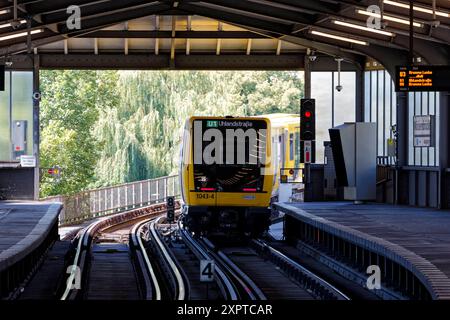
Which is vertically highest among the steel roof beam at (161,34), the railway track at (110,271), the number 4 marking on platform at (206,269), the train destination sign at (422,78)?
the steel roof beam at (161,34)

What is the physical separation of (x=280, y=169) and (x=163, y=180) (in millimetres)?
16035

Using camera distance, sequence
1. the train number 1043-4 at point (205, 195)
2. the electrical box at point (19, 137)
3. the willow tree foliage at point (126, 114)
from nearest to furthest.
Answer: the train number 1043-4 at point (205, 195) → the electrical box at point (19, 137) → the willow tree foliage at point (126, 114)

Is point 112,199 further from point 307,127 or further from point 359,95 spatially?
point 307,127

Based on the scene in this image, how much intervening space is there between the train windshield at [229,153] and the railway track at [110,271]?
241 cm

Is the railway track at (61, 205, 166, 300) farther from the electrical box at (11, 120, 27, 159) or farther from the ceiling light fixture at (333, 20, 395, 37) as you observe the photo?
the ceiling light fixture at (333, 20, 395, 37)

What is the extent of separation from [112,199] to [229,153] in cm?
1972

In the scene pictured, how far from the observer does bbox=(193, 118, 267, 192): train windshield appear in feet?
84.2

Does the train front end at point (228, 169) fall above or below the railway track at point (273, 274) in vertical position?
above

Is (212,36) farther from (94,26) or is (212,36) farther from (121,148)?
(121,148)

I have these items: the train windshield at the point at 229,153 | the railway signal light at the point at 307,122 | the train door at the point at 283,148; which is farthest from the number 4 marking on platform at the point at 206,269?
the train door at the point at 283,148

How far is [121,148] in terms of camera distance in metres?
46.2

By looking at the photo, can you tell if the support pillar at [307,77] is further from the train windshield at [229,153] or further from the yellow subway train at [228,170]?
the train windshield at [229,153]

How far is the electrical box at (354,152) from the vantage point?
96.0ft

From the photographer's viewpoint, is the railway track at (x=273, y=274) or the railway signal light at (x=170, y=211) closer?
the railway track at (x=273, y=274)
